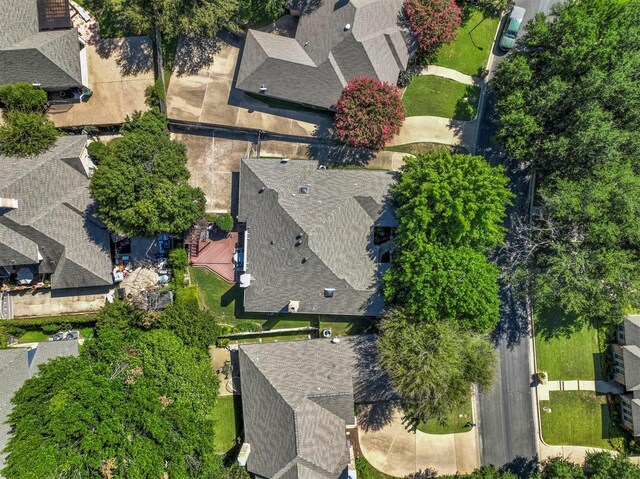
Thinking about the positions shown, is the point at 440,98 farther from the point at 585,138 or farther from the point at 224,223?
the point at 224,223

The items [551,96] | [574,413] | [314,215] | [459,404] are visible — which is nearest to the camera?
[551,96]

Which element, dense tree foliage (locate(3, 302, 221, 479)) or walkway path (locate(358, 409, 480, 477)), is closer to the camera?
dense tree foliage (locate(3, 302, 221, 479))

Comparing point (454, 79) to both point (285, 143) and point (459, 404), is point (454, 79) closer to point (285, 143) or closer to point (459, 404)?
point (285, 143)

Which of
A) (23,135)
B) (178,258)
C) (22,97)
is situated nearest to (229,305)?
(178,258)

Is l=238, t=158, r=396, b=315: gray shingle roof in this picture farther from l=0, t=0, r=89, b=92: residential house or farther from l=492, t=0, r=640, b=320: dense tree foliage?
l=0, t=0, r=89, b=92: residential house

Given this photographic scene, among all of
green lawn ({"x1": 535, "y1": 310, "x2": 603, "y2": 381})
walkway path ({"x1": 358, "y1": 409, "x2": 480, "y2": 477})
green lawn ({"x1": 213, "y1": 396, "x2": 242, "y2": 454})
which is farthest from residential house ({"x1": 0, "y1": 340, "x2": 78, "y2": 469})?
green lawn ({"x1": 535, "y1": 310, "x2": 603, "y2": 381})

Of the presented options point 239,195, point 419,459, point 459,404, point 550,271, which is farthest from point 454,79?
point 419,459

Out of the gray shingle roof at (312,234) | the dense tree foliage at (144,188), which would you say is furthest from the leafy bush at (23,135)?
the gray shingle roof at (312,234)
